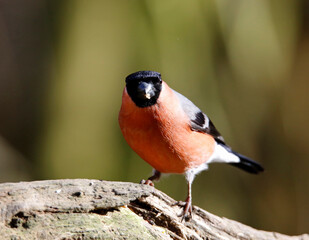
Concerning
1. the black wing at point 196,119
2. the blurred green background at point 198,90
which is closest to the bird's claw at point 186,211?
the black wing at point 196,119

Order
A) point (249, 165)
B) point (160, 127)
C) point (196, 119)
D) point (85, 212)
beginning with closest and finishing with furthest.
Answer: point (85, 212)
point (160, 127)
point (196, 119)
point (249, 165)

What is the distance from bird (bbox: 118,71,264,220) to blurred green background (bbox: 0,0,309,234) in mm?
1795

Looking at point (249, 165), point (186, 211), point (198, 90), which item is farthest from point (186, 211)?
point (198, 90)

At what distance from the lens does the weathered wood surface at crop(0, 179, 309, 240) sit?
2.26 meters

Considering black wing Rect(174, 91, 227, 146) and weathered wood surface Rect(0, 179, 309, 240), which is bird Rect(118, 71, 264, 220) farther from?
weathered wood surface Rect(0, 179, 309, 240)

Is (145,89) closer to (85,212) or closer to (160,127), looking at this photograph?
(160,127)

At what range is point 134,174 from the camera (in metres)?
5.18

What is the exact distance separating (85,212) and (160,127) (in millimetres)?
978

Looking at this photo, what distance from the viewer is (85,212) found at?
243cm

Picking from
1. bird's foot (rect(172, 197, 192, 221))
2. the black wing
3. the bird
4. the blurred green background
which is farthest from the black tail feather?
bird's foot (rect(172, 197, 192, 221))

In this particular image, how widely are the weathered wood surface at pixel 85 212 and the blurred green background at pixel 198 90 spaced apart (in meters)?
2.39

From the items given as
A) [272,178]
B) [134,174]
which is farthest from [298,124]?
[134,174]

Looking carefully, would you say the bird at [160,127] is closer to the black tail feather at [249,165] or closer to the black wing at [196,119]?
the black wing at [196,119]

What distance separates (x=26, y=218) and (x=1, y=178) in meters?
3.63
